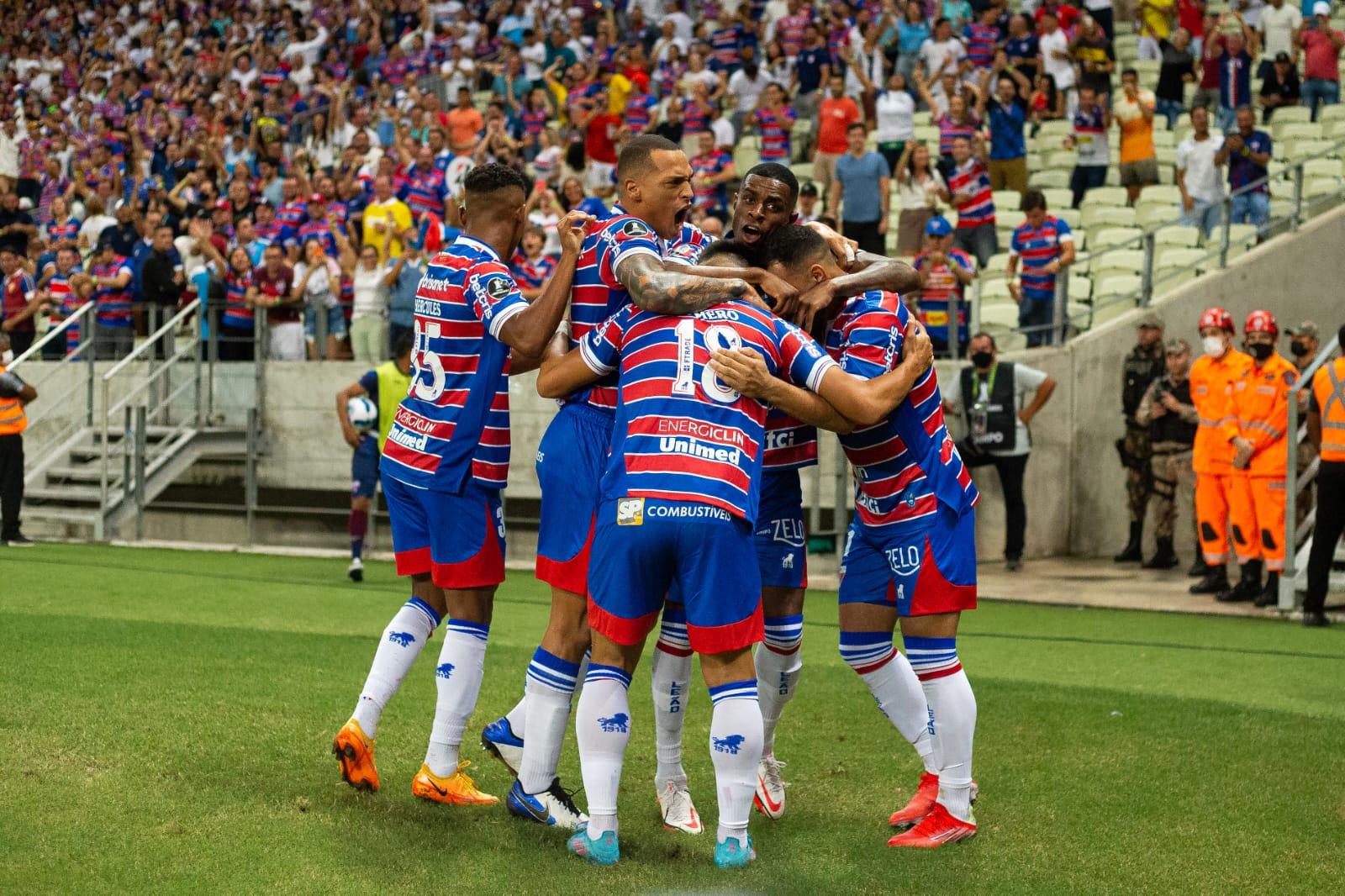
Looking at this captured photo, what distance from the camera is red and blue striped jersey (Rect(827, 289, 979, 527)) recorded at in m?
5.71

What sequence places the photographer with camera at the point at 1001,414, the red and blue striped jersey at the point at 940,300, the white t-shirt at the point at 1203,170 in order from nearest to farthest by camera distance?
the photographer with camera at the point at 1001,414 < the red and blue striped jersey at the point at 940,300 < the white t-shirt at the point at 1203,170

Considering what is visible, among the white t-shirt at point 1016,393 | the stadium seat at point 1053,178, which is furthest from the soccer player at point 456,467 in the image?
the stadium seat at point 1053,178

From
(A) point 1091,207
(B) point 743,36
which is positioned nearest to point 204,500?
(B) point 743,36

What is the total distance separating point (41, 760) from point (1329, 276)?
567 inches

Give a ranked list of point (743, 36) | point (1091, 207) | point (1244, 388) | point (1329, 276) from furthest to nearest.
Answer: point (743, 36)
point (1091, 207)
point (1329, 276)
point (1244, 388)

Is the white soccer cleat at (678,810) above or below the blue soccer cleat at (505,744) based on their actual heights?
below

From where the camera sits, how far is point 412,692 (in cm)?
815

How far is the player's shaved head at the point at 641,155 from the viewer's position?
572cm

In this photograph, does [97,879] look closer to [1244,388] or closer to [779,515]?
[779,515]

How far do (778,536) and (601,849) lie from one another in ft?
4.72

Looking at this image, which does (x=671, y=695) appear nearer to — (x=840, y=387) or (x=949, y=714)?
(x=949, y=714)

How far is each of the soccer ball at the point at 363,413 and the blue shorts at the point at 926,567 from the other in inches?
335

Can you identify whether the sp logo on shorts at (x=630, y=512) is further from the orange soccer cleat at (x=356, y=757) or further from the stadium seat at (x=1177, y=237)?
the stadium seat at (x=1177, y=237)

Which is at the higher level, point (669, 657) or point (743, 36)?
point (743, 36)
